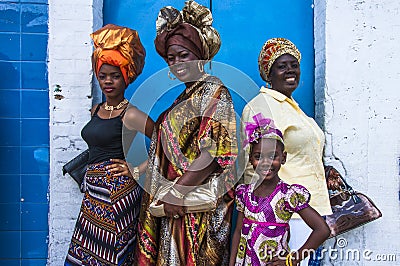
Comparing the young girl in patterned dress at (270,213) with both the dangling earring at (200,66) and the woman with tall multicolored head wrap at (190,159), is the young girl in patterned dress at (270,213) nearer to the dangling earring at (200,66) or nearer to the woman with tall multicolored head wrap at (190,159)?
the woman with tall multicolored head wrap at (190,159)

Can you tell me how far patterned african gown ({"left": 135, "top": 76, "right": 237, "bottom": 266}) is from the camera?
270 centimetres

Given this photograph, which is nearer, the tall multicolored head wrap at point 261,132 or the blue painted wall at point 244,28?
the tall multicolored head wrap at point 261,132

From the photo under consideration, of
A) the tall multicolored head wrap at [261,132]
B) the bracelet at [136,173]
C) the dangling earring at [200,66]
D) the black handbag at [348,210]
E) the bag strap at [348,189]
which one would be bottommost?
the black handbag at [348,210]

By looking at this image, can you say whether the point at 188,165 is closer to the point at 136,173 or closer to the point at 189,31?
the point at 136,173

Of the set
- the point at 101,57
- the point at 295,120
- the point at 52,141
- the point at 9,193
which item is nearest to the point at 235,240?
the point at 295,120

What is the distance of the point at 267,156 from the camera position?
8.32 feet


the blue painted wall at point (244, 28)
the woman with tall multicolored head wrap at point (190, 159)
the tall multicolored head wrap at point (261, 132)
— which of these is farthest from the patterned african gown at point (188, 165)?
the blue painted wall at point (244, 28)

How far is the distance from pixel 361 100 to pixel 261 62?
0.82 meters

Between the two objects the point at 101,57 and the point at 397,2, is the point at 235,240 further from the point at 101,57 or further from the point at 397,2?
the point at 397,2

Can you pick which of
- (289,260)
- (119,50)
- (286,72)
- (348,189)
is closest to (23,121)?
(119,50)

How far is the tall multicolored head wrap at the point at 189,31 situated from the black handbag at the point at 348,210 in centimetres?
126

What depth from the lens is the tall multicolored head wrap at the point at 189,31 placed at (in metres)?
2.76

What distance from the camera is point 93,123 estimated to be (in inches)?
118

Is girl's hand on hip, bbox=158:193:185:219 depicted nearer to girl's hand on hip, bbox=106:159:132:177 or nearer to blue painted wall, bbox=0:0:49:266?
girl's hand on hip, bbox=106:159:132:177
